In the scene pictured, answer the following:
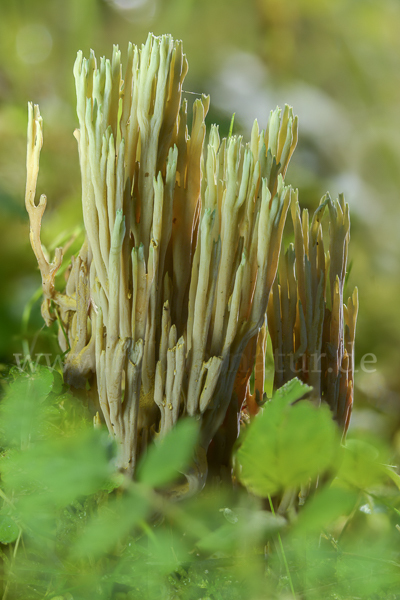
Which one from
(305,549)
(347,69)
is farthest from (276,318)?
(347,69)

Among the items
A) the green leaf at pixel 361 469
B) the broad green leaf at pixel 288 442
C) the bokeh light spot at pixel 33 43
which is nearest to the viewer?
the broad green leaf at pixel 288 442

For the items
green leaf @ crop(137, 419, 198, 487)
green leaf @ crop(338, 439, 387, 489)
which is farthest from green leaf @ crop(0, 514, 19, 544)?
green leaf @ crop(338, 439, 387, 489)

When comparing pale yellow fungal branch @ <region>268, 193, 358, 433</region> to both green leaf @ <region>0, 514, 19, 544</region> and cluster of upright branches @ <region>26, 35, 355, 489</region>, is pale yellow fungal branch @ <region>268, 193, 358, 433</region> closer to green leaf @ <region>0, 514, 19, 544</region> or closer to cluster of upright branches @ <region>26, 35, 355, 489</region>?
cluster of upright branches @ <region>26, 35, 355, 489</region>

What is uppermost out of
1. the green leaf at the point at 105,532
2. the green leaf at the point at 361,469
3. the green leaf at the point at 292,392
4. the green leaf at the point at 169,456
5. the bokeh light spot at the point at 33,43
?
the bokeh light spot at the point at 33,43

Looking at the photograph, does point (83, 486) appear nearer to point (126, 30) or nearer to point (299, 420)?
point (299, 420)

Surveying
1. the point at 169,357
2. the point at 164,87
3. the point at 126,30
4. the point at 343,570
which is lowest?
the point at 343,570

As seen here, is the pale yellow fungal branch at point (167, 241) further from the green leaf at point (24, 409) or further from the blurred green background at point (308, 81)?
the blurred green background at point (308, 81)


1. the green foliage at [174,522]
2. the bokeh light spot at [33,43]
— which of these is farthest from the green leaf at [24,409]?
the bokeh light spot at [33,43]
